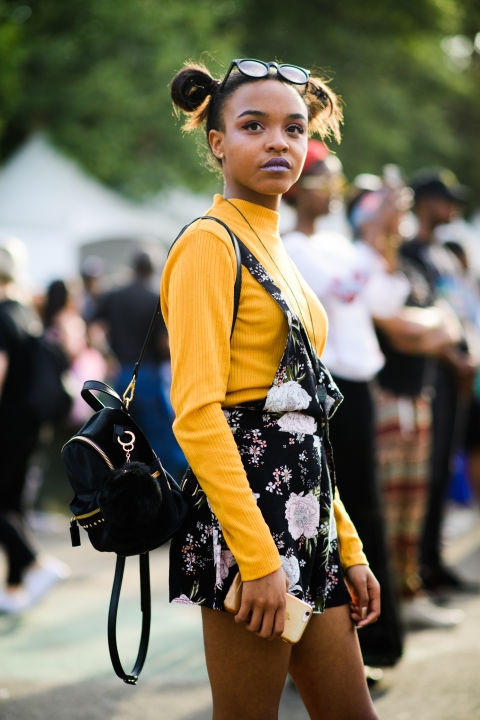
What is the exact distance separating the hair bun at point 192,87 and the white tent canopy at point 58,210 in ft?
58.8

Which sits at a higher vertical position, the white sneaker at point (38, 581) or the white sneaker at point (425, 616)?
the white sneaker at point (38, 581)

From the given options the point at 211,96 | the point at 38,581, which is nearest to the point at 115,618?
the point at 211,96

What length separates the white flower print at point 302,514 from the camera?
7.31 feet

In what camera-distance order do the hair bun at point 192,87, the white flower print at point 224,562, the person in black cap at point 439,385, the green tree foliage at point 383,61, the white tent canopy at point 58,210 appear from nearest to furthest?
the white flower print at point 224,562
the hair bun at point 192,87
the person in black cap at point 439,385
the white tent canopy at point 58,210
the green tree foliage at point 383,61

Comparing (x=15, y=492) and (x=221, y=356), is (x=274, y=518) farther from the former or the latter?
(x=15, y=492)

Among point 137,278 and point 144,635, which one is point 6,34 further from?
point 144,635

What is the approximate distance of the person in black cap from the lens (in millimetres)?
5980

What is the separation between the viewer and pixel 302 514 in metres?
2.26

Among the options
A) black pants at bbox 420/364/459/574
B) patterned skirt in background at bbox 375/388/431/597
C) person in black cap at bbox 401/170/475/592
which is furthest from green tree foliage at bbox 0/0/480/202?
patterned skirt in background at bbox 375/388/431/597

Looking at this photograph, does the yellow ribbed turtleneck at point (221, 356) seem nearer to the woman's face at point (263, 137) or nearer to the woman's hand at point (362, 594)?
the woman's face at point (263, 137)

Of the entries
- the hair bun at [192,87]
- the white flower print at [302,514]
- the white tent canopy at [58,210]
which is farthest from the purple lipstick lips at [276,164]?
the white tent canopy at [58,210]

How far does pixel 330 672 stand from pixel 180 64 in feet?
53.4

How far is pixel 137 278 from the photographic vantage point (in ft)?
29.1

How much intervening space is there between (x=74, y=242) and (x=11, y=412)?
50.9 ft
